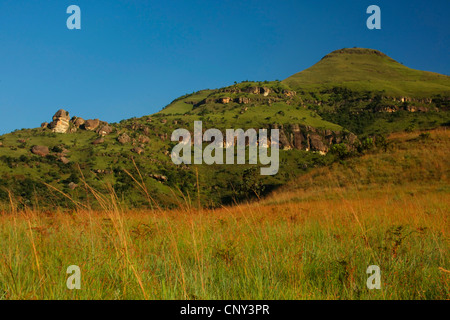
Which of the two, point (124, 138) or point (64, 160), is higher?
A: point (124, 138)

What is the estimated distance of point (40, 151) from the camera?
9750cm

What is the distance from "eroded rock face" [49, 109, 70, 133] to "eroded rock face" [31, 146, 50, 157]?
2164cm

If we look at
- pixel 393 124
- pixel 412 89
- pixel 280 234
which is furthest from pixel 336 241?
pixel 412 89

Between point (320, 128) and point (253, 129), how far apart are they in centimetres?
3331

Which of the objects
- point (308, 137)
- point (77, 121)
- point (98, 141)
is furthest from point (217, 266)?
point (77, 121)

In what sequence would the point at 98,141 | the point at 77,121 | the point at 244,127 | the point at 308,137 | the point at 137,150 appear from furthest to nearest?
the point at 308,137 → the point at 244,127 → the point at 77,121 → the point at 98,141 → the point at 137,150

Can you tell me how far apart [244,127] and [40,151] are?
78.7 meters

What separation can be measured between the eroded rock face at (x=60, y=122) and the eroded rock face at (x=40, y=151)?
21.6 metres

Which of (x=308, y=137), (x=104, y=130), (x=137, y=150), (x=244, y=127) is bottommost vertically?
(x=137, y=150)

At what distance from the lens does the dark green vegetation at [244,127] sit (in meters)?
79.1

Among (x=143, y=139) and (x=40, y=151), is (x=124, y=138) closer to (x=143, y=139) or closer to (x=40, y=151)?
(x=143, y=139)

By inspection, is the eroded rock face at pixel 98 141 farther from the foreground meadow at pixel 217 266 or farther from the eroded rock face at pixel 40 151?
the foreground meadow at pixel 217 266
